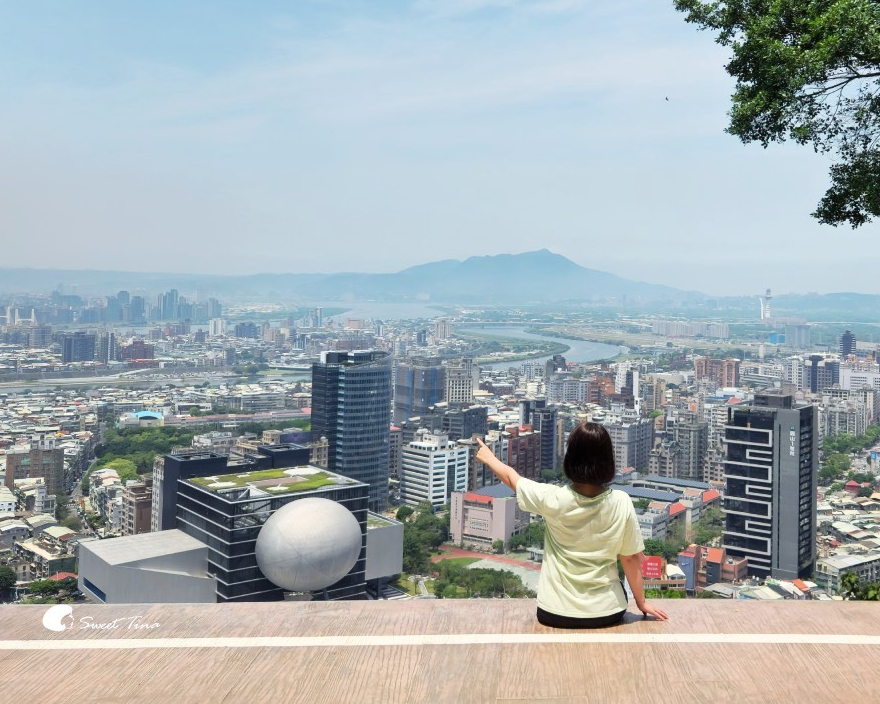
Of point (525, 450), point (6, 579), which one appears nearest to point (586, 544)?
point (6, 579)

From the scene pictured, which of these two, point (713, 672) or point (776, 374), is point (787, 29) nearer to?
point (713, 672)

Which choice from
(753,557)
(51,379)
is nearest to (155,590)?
(753,557)

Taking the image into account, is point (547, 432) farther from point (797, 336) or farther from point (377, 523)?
point (797, 336)

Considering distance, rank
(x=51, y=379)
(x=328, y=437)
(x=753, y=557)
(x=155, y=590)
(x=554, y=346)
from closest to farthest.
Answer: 1. (x=155, y=590)
2. (x=753, y=557)
3. (x=328, y=437)
4. (x=51, y=379)
5. (x=554, y=346)

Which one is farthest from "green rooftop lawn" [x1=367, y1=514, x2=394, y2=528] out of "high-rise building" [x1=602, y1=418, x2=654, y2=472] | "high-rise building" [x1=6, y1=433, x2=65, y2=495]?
"high-rise building" [x1=602, y1=418, x2=654, y2=472]

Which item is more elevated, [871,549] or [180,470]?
[180,470]

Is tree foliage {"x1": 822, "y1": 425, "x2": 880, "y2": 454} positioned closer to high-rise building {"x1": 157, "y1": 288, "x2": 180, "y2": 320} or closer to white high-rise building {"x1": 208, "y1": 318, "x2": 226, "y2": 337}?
white high-rise building {"x1": 208, "y1": 318, "x2": 226, "y2": 337}

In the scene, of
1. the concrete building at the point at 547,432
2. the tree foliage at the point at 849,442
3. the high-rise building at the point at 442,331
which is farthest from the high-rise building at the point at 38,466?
the high-rise building at the point at 442,331
